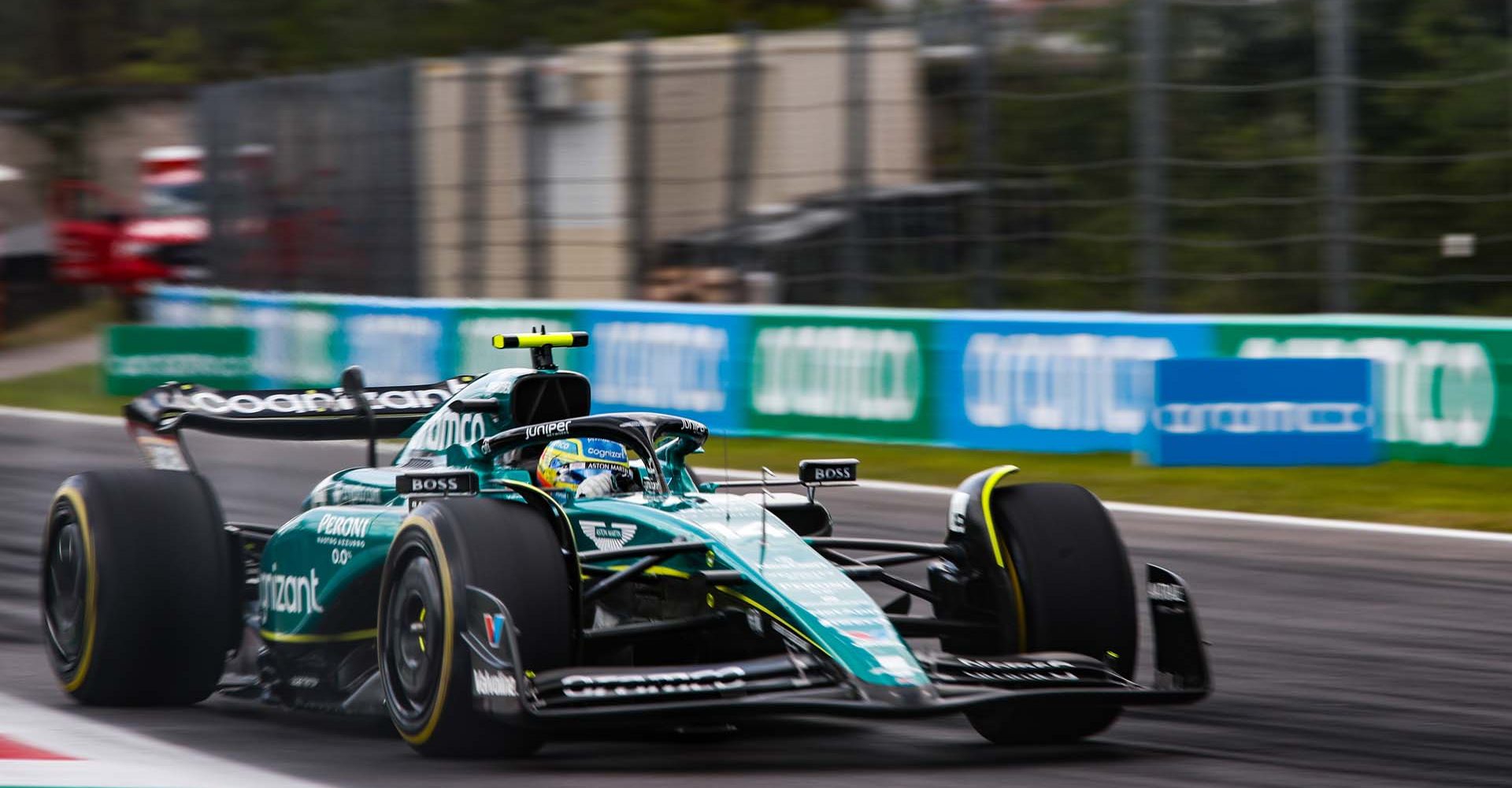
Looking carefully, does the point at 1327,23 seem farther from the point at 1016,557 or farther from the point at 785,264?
the point at 1016,557

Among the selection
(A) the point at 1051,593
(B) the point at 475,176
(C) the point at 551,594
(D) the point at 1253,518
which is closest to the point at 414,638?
(C) the point at 551,594

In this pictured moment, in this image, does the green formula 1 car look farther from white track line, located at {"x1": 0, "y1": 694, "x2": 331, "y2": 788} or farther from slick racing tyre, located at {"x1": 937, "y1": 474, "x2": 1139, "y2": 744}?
white track line, located at {"x1": 0, "y1": 694, "x2": 331, "y2": 788}

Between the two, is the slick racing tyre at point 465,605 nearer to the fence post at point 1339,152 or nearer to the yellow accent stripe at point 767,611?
the yellow accent stripe at point 767,611

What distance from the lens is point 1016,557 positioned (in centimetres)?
699

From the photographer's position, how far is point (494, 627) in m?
6.15

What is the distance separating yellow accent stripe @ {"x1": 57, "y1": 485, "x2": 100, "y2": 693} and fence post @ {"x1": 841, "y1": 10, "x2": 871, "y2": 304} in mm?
12136

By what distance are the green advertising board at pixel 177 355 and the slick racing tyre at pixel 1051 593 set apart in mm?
17325

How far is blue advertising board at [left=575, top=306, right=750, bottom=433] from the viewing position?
18.0 meters

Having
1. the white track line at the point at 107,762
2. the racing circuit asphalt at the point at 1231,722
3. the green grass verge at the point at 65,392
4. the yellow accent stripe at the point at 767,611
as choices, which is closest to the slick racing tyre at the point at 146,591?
the racing circuit asphalt at the point at 1231,722

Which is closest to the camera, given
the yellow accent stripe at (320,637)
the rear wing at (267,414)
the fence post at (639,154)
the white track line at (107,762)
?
the white track line at (107,762)

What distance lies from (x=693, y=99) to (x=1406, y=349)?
28.5ft

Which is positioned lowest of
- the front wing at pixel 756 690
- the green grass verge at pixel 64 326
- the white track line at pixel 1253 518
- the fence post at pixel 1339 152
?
the white track line at pixel 1253 518

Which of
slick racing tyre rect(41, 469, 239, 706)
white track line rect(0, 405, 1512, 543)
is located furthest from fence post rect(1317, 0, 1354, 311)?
slick racing tyre rect(41, 469, 239, 706)

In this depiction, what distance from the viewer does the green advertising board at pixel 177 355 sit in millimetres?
23531
